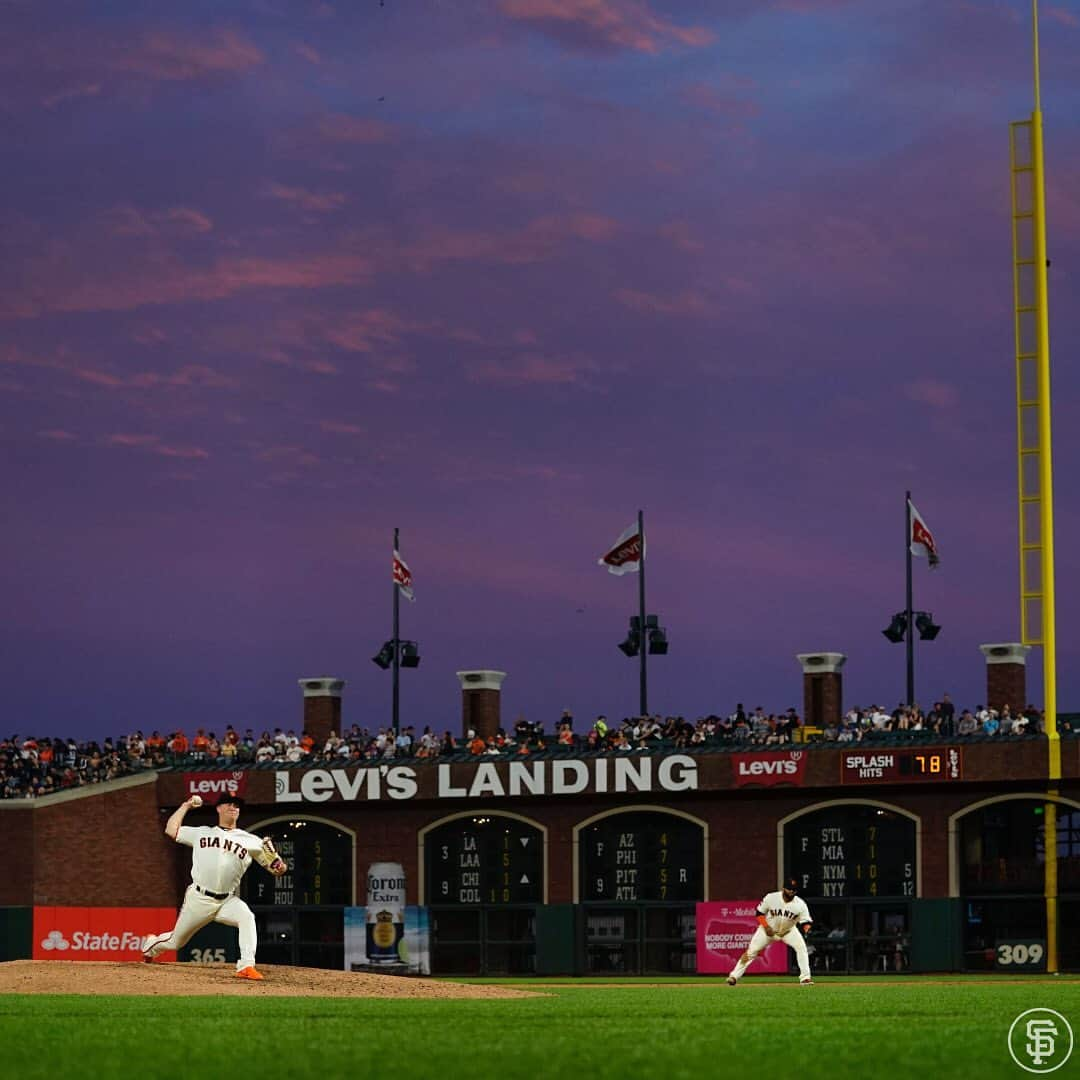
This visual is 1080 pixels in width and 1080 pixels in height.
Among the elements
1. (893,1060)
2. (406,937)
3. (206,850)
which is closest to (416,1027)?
(893,1060)

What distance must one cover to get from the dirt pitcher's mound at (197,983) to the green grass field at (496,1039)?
210 centimetres

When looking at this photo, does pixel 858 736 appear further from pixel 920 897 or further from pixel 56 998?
pixel 56 998

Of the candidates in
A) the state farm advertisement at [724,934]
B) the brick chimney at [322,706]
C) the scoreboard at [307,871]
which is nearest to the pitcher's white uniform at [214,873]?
the state farm advertisement at [724,934]

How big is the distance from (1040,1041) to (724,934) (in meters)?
38.0

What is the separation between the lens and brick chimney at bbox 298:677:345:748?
59.2 m

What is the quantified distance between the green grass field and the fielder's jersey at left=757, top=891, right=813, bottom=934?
11666mm

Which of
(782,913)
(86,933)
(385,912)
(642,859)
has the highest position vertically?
(642,859)

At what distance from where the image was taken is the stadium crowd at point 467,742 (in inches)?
1951

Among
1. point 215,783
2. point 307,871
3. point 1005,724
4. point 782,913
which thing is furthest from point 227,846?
point 215,783

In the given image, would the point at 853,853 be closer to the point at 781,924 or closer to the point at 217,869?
the point at 781,924

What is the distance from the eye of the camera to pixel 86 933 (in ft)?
171

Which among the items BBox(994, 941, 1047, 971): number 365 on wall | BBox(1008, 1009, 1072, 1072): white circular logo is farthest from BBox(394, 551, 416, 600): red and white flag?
BBox(1008, 1009, 1072, 1072): white circular logo

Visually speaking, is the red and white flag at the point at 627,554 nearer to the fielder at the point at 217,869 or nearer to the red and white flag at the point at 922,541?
the red and white flag at the point at 922,541

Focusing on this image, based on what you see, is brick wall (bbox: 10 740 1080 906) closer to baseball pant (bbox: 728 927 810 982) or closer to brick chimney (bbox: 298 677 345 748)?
brick chimney (bbox: 298 677 345 748)
